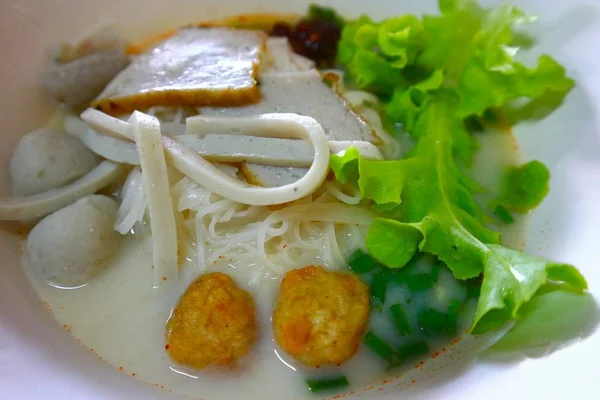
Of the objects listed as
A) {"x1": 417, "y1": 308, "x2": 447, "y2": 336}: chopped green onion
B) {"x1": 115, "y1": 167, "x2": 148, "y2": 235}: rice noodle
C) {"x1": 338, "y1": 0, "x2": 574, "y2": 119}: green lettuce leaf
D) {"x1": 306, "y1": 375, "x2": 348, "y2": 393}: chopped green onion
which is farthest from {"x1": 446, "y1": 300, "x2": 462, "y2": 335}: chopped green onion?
{"x1": 115, "y1": 167, "x2": 148, "y2": 235}: rice noodle

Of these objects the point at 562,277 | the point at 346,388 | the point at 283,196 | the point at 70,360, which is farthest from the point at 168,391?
the point at 562,277

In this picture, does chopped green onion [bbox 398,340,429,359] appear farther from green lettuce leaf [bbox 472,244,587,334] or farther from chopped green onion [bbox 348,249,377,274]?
chopped green onion [bbox 348,249,377,274]

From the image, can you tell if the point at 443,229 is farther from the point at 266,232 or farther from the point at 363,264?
the point at 266,232

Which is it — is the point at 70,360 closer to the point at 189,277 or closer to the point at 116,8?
the point at 189,277

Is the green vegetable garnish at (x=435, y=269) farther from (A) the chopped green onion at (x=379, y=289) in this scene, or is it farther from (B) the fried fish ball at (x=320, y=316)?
(B) the fried fish ball at (x=320, y=316)

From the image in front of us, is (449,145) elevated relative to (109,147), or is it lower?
elevated

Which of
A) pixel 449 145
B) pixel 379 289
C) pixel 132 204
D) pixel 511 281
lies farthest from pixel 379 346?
pixel 132 204
